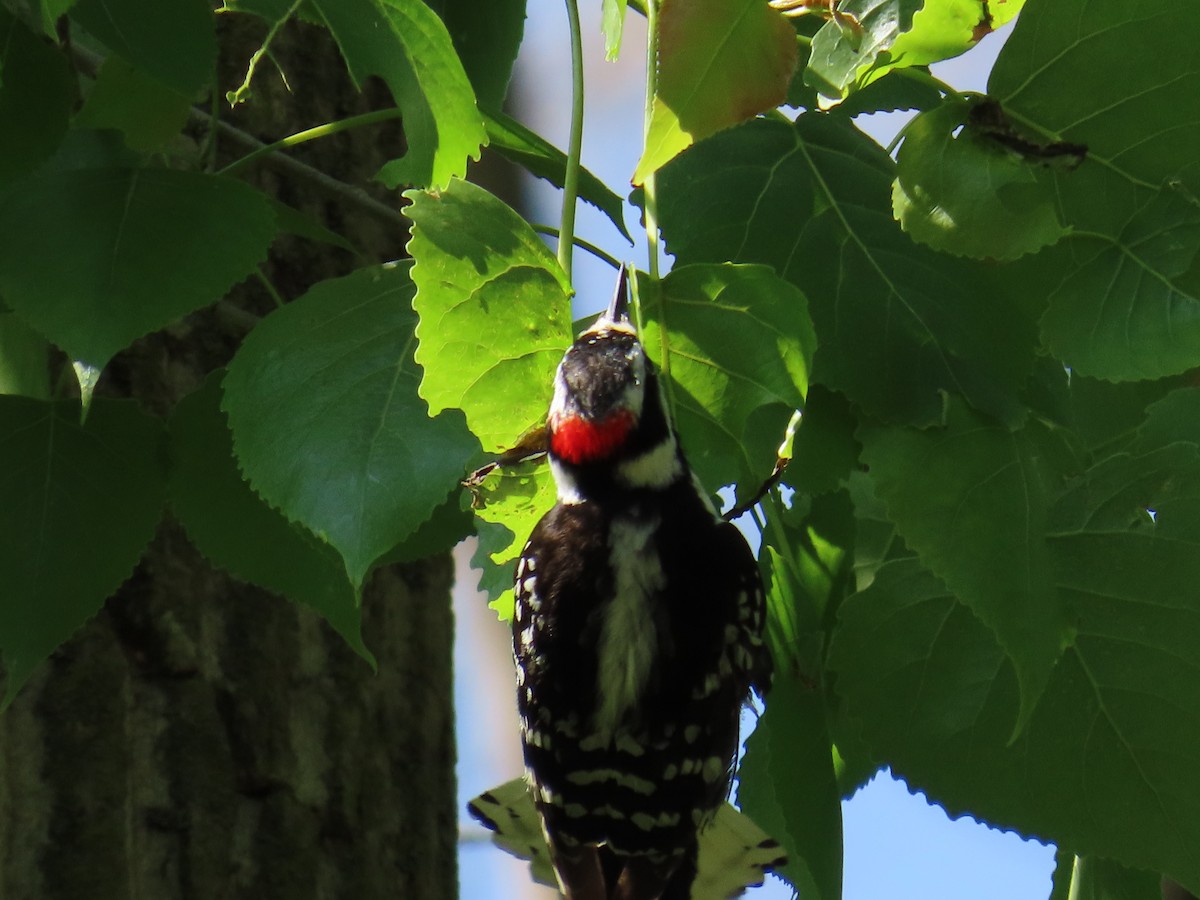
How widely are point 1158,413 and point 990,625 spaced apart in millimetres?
317

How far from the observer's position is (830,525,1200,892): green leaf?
1.16m

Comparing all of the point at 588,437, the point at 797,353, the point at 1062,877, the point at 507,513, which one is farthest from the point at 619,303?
the point at 1062,877

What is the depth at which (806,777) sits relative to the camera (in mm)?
1240

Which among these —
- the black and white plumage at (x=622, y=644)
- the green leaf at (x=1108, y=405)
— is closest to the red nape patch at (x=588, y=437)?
the black and white plumage at (x=622, y=644)

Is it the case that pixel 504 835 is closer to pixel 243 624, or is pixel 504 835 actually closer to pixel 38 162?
pixel 243 624

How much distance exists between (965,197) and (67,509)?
74 centimetres

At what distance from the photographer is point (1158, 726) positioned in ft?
3.87

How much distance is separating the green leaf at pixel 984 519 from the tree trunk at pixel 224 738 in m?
0.86

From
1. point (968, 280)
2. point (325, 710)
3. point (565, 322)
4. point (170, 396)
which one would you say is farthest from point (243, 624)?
point (968, 280)

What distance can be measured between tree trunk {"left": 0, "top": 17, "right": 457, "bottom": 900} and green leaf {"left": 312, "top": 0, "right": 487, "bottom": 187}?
0.62 metres

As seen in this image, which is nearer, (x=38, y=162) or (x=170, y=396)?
(x=38, y=162)

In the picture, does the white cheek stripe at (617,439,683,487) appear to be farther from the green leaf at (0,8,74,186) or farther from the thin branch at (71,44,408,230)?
the green leaf at (0,8,74,186)

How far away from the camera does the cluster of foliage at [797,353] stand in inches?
41.0

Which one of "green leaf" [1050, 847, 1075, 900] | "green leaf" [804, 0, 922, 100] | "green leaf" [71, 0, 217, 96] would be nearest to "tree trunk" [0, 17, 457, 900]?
"green leaf" [71, 0, 217, 96]
